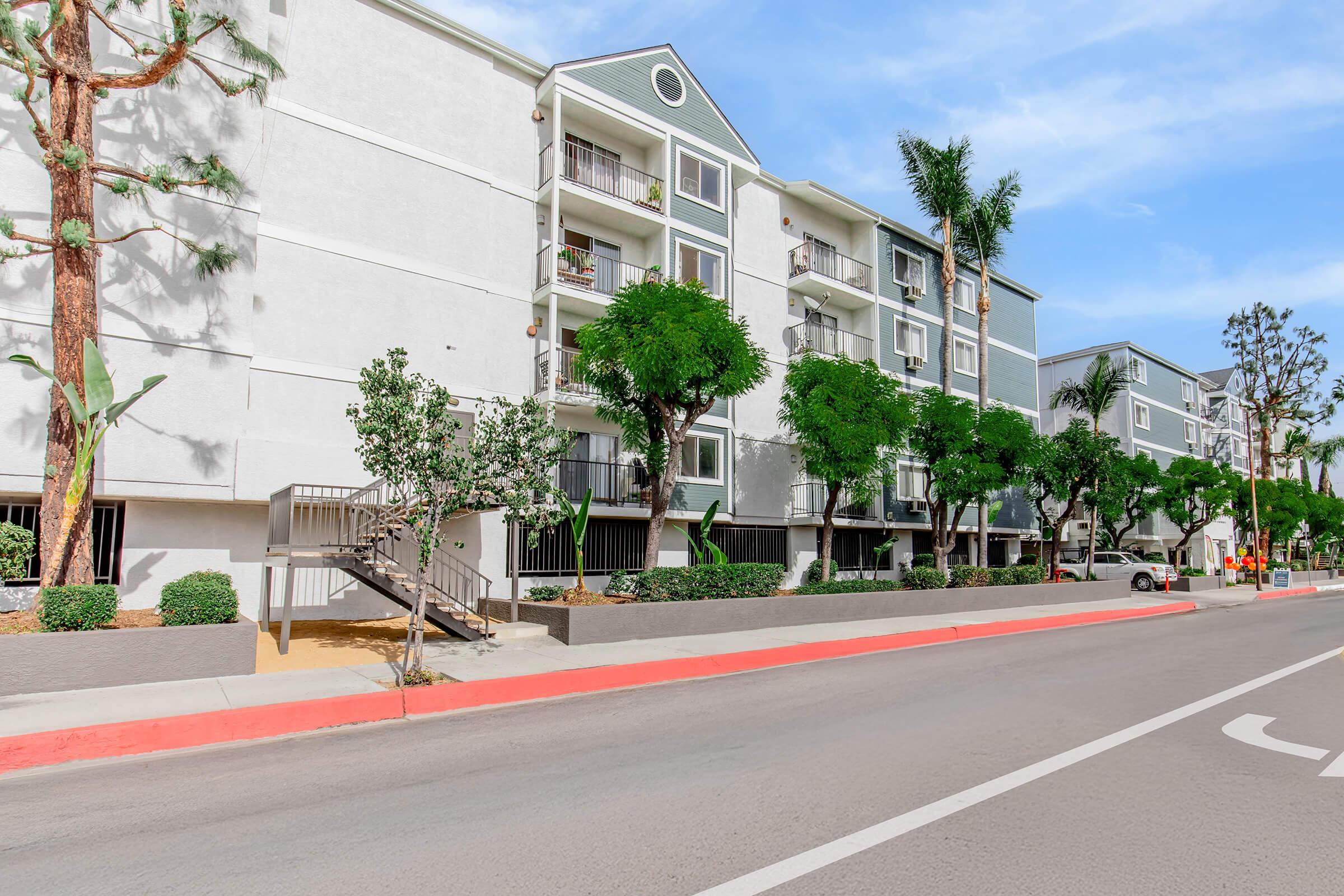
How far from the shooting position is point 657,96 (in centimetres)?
2275

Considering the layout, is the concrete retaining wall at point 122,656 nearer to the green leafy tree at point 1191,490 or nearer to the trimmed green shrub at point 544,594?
the trimmed green shrub at point 544,594

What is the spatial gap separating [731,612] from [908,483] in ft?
51.5

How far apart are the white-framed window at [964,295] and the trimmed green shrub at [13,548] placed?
31.0 metres

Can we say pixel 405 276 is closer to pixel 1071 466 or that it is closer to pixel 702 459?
pixel 702 459

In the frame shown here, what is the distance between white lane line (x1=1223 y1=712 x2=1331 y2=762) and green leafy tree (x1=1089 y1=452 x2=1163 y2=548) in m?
23.6

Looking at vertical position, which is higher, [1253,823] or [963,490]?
[963,490]

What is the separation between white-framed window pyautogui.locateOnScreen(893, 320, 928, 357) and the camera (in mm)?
29859

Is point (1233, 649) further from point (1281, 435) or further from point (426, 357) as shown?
point (1281, 435)

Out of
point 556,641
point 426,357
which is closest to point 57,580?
point 556,641

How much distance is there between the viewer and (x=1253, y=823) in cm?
496

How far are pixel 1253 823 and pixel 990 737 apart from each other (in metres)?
2.36

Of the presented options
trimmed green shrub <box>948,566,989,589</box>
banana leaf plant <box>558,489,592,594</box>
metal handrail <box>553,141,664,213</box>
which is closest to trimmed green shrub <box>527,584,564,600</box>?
banana leaf plant <box>558,489,592,594</box>

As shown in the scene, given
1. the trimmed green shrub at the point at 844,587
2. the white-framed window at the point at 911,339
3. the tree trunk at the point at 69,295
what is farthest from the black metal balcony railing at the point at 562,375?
the white-framed window at the point at 911,339

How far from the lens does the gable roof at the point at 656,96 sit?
2105 cm
